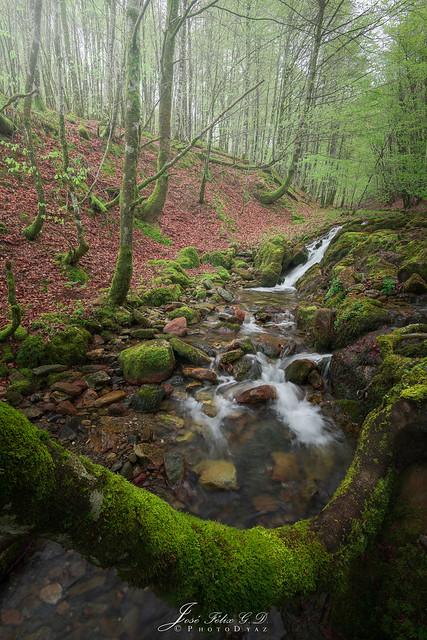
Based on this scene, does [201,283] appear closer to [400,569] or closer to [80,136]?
[400,569]

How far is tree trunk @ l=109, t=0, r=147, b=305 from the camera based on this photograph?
539 cm

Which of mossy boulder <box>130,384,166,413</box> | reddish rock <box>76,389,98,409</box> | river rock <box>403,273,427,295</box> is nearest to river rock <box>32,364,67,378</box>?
reddish rock <box>76,389,98,409</box>

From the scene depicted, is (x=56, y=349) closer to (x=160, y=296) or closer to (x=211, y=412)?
(x=211, y=412)

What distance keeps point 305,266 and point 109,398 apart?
9.56 m

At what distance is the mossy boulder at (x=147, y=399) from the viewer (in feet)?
16.1

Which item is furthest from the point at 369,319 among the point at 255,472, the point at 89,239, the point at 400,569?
the point at 89,239

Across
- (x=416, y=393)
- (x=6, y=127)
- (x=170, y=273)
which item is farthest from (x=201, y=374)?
(x=6, y=127)

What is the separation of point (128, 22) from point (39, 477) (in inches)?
300

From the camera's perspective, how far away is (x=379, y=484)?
96.0 inches

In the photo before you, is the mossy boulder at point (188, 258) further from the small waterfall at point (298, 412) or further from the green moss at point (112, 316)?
the small waterfall at point (298, 412)

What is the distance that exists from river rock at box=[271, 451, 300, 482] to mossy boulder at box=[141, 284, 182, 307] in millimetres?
5051

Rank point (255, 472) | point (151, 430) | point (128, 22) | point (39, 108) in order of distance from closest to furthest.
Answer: point (255, 472), point (151, 430), point (128, 22), point (39, 108)

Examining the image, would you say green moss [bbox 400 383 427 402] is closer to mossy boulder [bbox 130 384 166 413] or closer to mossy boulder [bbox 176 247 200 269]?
mossy boulder [bbox 130 384 166 413]

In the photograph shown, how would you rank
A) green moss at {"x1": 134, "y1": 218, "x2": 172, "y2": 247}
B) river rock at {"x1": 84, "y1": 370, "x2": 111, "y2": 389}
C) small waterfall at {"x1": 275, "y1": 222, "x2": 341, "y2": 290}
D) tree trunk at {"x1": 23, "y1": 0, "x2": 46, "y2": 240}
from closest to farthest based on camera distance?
1. river rock at {"x1": 84, "y1": 370, "x2": 111, "y2": 389}
2. tree trunk at {"x1": 23, "y1": 0, "x2": 46, "y2": 240}
3. small waterfall at {"x1": 275, "y1": 222, "x2": 341, "y2": 290}
4. green moss at {"x1": 134, "y1": 218, "x2": 172, "y2": 247}
